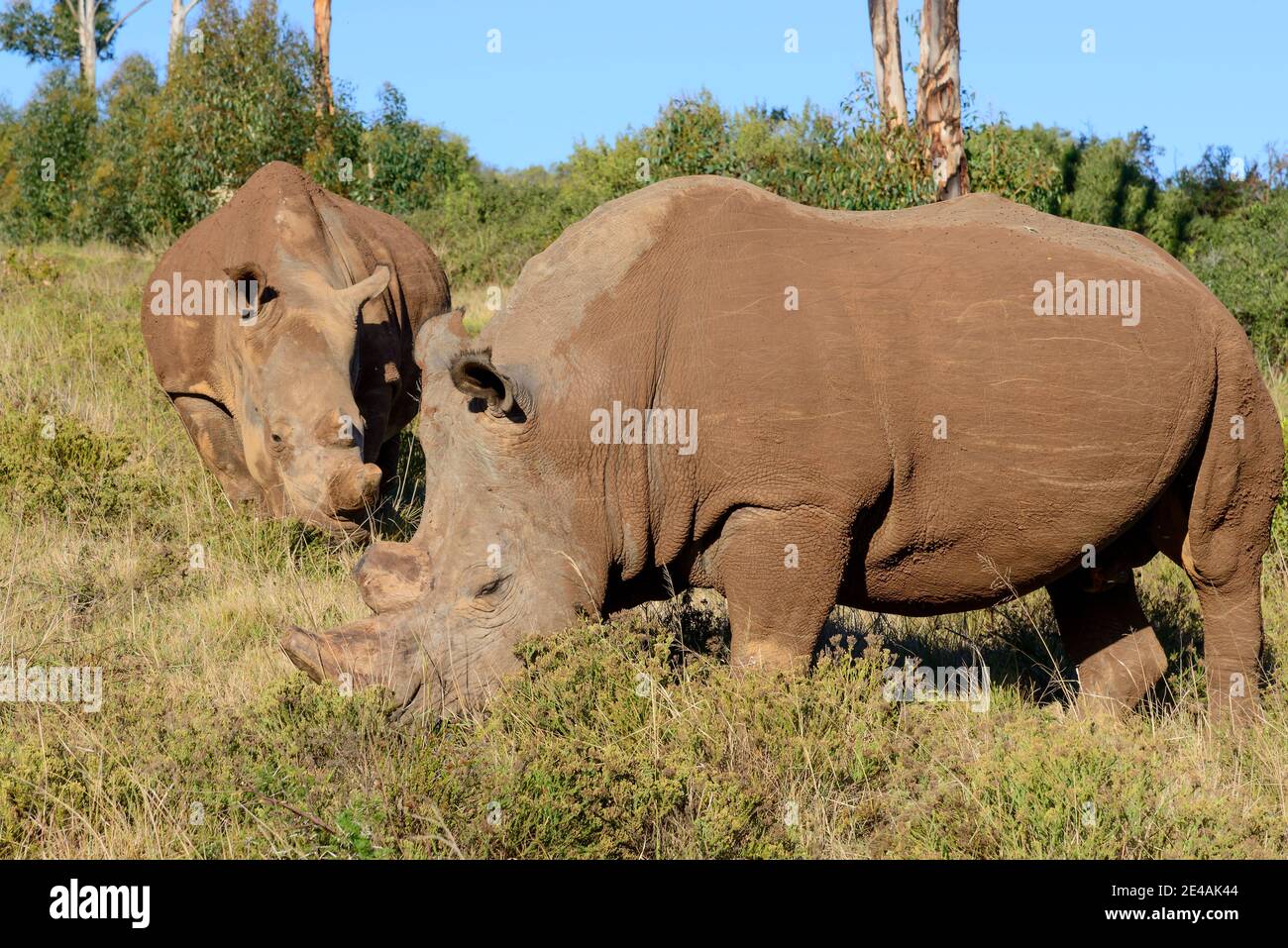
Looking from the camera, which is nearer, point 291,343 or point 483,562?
point 483,562

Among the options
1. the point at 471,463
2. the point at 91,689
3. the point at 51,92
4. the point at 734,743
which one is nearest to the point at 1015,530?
the point at 734,743

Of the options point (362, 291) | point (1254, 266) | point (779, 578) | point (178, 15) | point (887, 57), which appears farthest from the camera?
point (178, 15)

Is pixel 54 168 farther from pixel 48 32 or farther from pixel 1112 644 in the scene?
pixel 48 32

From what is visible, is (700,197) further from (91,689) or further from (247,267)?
(247,267)

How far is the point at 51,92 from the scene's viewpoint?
25.4 meters

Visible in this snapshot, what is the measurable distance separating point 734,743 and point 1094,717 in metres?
1.67

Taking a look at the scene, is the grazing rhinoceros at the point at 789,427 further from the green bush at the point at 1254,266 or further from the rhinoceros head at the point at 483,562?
the green bush at the point at 1254,266

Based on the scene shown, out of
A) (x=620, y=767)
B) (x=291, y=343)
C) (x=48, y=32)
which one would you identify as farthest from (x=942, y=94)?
(x=48, y=32)

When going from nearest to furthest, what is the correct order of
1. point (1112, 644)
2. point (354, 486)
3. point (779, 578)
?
point (779, 578), point (1112, 644), point (354, 486)

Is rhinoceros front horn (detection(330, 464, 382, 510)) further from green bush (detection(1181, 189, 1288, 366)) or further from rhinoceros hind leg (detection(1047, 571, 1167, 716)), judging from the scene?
green bush (detection(1181, 189, 1288, 366))

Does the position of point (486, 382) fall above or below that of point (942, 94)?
below

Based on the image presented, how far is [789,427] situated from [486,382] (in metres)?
1.00

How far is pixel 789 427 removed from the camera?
467 cm
